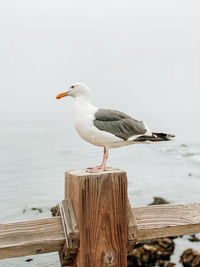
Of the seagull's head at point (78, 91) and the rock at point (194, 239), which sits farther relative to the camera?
the rock at point (194, 239)

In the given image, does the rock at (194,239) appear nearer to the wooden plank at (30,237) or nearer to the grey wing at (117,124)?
the grey wing at (117,124)

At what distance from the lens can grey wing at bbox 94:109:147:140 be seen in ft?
4.75

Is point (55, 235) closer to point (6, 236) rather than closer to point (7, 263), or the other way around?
point (6, 236)

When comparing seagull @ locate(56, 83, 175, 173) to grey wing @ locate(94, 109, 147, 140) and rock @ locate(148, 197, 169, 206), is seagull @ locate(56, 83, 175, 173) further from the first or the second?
rock @ locate(148, 197, 169, 206)

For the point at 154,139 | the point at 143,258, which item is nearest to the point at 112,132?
the point at 154,139

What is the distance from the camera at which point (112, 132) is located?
145 cm

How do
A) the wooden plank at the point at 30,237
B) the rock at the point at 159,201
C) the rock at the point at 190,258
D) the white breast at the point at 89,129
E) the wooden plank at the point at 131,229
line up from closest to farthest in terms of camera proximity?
the wooden plank at the point at 30,237 < the wooden plank at the point at 131,229 < the white breast at the point at 89,129 < the rock at the point at 190,258 < the rock at the point at 159,201

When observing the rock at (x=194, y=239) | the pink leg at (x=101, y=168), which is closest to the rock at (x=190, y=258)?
the rock at (x=194, y=239)

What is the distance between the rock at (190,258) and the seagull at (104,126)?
1.88 metres

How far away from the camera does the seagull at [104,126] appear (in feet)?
4.69

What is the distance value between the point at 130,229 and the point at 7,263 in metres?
1.81

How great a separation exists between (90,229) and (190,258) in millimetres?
2276

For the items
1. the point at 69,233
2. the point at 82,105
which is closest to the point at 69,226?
the point at 69,233

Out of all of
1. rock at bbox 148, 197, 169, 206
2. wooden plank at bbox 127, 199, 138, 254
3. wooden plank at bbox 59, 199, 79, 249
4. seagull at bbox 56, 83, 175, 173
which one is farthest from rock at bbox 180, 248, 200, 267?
wooden plank at bbox 59, 199, 79, 249
